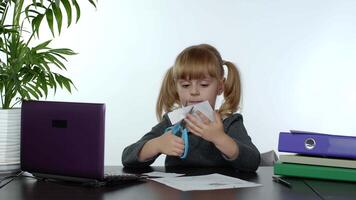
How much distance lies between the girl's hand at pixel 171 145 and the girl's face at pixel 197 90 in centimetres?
27

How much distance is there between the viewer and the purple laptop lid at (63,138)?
1057 millimetres

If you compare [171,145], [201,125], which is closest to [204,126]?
[201,125]

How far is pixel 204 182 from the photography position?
1.11 m

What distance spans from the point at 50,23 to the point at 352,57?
243 centimetres

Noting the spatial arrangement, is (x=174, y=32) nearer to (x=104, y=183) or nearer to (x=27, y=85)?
(x=27, y=85)

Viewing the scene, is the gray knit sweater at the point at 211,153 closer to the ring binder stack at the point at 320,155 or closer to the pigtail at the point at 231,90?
the pigtail at the point at 231,90

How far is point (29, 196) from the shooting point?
0.95 metres

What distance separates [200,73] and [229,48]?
176 cm

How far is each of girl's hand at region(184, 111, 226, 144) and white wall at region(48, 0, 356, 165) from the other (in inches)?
80.9

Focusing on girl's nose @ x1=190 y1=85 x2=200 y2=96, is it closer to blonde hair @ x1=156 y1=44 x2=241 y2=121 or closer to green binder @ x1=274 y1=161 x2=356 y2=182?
blonde hair @ x1=156 y1=44 x2=241 y2=121

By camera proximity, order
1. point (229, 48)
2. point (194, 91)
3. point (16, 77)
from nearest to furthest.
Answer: point (16, 77), point (194, 91), point (229, 48)

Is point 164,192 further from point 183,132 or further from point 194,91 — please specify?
point 194,91

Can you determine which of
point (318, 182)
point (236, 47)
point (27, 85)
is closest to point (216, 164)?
point (318, 182)

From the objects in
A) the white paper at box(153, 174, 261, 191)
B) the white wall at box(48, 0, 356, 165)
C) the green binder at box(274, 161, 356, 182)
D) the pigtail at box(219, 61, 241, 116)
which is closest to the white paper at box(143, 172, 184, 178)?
the white paper at box(153, 174, 261, 191)
